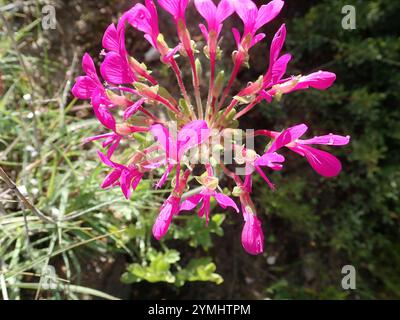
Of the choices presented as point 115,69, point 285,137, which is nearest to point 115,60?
point 115,69

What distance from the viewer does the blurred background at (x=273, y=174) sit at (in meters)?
2.79

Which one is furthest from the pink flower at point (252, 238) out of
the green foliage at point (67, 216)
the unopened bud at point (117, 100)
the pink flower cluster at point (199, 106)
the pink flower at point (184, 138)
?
the green foliage at point (67, 216)

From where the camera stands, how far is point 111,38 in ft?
5.49

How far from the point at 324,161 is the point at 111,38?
98 centimetres

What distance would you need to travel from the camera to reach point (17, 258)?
8.13 feet

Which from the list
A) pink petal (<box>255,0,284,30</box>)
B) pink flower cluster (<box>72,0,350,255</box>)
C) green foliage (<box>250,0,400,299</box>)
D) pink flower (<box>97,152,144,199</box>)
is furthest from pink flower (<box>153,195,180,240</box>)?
green foliage (<box>250,0,400,299</box>)

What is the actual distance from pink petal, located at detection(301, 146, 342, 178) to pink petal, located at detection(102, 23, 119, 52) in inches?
33.8

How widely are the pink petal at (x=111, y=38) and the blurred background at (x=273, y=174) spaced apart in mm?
1213

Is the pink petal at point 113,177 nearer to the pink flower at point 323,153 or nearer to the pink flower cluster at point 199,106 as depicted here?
the pink flower cluster at point 199,106

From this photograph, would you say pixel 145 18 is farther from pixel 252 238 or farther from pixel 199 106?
pixel 252 238

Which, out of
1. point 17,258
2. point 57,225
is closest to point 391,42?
point 57,225

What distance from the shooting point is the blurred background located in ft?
9.17

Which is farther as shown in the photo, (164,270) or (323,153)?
(164,270)
